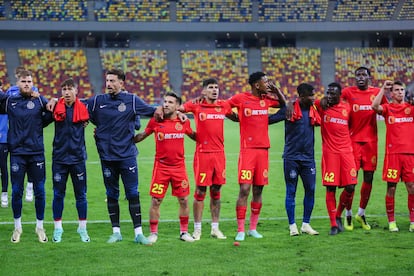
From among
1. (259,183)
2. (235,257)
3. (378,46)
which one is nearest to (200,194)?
(259,183)

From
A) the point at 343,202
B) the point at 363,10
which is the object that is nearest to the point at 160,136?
the point at 343,202

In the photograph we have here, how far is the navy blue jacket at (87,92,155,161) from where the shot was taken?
31.6 feet

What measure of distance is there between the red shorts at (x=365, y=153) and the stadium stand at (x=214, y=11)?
43670 mm

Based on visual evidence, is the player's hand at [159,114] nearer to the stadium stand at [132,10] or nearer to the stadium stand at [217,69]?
the stadium stand at [217,69]

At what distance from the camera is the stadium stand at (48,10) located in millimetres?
52625

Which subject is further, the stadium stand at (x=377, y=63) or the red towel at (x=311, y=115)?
the stadium stand at (x=377, y=63)

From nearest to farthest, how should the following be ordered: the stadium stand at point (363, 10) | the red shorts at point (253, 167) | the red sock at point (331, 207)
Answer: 1. the red shorts at point (253, 167)
2. the red sock at point (331, 207)
3. the stadium stand at point (363, 10)

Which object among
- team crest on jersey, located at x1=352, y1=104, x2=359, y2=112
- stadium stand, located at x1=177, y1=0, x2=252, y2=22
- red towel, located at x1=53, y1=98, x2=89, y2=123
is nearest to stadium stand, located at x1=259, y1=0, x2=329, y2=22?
stadium stand, located at x1=177, y1=0, x2=252, y2=22

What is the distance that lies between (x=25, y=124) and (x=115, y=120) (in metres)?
1.23

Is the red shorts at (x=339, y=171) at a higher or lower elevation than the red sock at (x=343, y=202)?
higher

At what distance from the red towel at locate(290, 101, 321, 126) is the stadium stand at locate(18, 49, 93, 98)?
42038 millimetres

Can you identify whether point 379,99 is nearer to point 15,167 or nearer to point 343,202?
point 343,202

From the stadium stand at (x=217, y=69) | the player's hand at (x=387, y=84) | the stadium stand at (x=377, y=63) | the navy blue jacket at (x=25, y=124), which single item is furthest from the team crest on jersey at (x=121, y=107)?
the stadium stand at (x=377, y=63)

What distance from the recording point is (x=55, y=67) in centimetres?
5325
